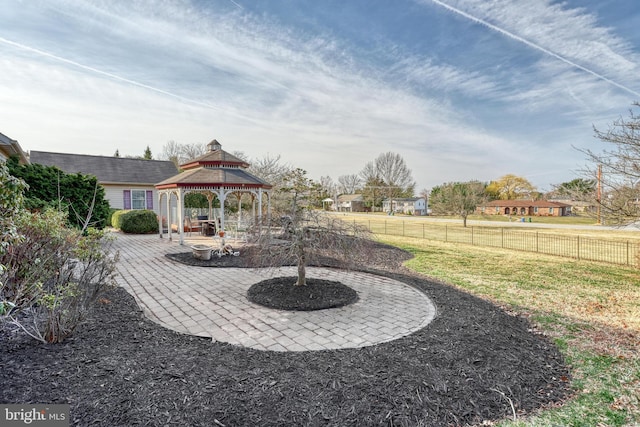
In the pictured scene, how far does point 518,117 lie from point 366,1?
10205mm

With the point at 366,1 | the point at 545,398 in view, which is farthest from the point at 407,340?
the point at 366,1

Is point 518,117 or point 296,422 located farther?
point 518,117

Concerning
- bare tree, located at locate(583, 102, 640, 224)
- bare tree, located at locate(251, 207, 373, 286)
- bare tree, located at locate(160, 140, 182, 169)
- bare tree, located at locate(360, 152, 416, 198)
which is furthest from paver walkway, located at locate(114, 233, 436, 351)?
bare tree, located at locate(360, 152, 416, 198)

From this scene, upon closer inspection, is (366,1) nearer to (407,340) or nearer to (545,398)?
(407,340)

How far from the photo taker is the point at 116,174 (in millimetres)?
20594

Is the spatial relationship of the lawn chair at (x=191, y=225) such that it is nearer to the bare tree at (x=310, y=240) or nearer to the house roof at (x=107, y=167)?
the house roof at (x=107, y=167)

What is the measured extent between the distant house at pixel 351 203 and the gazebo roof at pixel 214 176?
4716 centimetres

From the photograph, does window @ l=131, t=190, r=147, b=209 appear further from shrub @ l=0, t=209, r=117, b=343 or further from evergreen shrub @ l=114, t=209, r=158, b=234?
shrub @ l=0, t=209, r=117, b=343

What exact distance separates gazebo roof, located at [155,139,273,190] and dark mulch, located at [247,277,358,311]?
7.63m

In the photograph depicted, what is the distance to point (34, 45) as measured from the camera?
6449 millimetres

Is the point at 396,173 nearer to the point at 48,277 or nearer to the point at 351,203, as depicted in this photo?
the point at 351,203

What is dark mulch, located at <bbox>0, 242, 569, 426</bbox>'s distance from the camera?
2.41 m

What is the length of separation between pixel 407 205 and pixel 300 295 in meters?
57.5

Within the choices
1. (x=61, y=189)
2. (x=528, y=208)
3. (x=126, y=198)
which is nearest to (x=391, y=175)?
(x=528, y=208)
